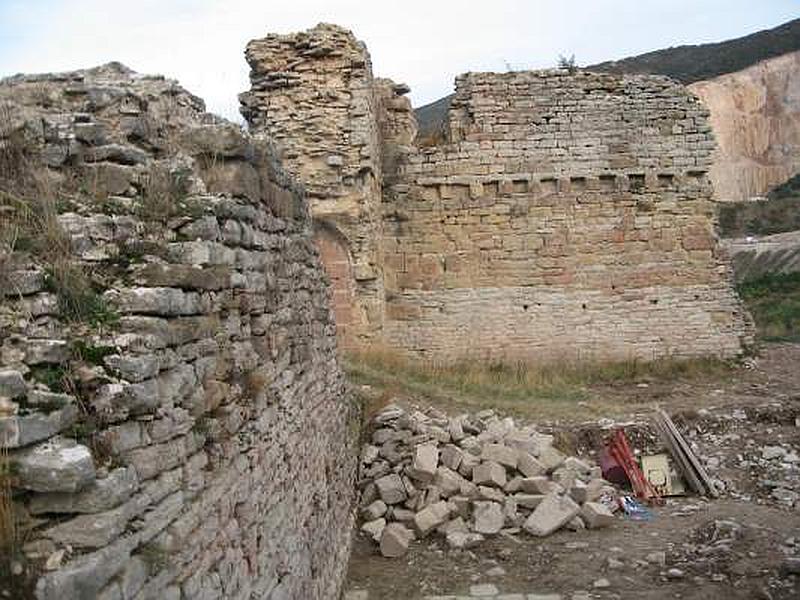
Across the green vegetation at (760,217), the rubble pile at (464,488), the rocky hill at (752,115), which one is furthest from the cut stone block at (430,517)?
the rocky hill at (752,115)

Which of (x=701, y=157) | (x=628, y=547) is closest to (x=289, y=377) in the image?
(x=628, y=547)

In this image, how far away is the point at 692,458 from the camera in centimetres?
862

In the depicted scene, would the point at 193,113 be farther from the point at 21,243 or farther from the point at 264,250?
the point at 21,243

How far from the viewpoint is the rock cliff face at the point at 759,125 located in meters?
50.7

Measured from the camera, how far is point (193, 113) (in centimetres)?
427

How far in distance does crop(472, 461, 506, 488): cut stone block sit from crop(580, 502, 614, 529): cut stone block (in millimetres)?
815

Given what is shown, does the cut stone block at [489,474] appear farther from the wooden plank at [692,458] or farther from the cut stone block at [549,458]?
the wooden plank at [692,458]

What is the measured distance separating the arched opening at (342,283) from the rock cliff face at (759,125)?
44419mm

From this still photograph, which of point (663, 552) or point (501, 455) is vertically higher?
point (501, 455)

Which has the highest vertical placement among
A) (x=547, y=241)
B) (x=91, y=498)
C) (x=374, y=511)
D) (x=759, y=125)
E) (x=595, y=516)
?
(x=759, y=125)

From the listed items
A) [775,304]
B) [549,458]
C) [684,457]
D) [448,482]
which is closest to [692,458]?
[684,457]

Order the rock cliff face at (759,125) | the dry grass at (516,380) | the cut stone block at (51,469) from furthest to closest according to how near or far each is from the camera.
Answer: the rock cliff face at (759,125), the dry grass at (516,380), the cut stone block at (51,469)

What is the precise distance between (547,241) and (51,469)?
39.4ft

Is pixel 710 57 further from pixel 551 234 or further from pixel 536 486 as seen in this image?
pixel 536 486
